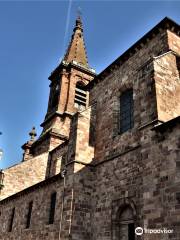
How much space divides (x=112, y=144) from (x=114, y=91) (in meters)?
2.92

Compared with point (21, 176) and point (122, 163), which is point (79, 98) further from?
point (122, 163)

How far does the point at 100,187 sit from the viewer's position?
11484mm

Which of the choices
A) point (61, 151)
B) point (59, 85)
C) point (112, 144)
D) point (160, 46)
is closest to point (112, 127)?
point (112, 144)

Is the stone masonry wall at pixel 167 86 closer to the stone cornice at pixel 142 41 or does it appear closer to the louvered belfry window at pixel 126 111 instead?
the stone cornice at pixel 142 41

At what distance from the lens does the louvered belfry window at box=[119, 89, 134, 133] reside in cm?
1177

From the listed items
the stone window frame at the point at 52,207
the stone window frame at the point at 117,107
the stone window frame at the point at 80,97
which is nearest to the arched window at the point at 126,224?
the stone window frame at the point at 117,107

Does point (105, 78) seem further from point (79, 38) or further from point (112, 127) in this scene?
point (79, 38)

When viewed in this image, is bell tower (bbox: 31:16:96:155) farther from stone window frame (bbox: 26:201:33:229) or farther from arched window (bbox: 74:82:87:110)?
stone window frame (bbox: 26:201:33:229)

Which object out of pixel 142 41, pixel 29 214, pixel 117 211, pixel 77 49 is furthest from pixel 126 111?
pixel 77 49

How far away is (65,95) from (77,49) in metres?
7.58

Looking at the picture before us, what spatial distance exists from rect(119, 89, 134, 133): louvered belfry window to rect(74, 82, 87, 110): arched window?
12.6m

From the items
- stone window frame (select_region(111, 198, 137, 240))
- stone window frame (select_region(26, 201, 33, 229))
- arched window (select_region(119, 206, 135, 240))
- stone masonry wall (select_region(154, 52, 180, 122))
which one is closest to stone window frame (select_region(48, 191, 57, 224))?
stone window frame (select_region(26, 201, 33, 229))

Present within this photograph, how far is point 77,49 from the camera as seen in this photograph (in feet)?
99.1

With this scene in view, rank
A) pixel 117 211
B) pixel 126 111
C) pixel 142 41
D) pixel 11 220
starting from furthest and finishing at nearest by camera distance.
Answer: pixel 11 220, pixel 142 41, pixel 126 111, pixel 117 211
